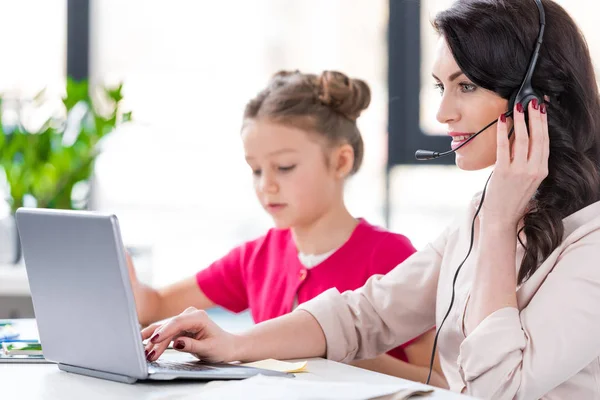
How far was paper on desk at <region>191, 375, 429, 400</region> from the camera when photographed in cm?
91

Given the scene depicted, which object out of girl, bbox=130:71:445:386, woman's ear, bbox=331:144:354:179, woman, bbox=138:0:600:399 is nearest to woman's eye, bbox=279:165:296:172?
girl, bbox=130:71:445:386

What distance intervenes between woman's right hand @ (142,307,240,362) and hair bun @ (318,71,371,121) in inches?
31.6

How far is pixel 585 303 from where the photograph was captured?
44.0 inches

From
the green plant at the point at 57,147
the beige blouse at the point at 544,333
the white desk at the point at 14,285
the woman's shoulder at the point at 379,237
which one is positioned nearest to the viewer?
the beige blouse at the point at 544,333

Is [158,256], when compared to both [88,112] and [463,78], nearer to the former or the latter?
[88,112]

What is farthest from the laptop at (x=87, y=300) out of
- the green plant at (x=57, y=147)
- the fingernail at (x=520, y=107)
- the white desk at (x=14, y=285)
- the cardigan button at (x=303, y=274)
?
the green plant at (x=57, y=147)

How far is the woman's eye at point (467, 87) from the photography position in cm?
129

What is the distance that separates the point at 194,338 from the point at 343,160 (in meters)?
0.79

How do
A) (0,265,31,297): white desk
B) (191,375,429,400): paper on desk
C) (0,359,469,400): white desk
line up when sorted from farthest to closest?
(0,265,31,297): white desk < (0,359,469,400): white desk < (191,375,429,400): paper on desk

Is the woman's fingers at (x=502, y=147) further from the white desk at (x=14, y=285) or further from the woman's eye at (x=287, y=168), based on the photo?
the white desk at (x=14, y=285)

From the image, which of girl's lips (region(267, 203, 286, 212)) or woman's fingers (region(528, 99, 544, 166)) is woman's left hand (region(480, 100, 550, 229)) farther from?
girl's lips (region(267, 203, 286, 212))

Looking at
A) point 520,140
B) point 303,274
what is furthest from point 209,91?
point 520,140

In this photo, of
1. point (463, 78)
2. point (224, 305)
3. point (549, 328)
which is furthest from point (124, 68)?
point (549, 328)

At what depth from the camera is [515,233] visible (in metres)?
1.23
